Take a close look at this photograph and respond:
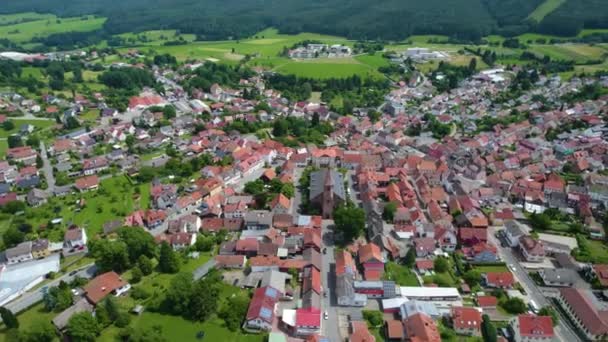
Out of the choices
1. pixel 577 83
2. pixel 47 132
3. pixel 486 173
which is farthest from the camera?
pixel 577 83

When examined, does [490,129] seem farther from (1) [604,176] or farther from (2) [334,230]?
(2) [334,230]

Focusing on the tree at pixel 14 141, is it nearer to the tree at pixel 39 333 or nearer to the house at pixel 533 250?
the tree at pixel 39 333

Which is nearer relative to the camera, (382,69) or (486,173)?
(486,173)

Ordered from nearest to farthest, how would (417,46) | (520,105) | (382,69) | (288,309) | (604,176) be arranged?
(288,309)
(604,176)
(520,105)
(382,69)
(417,46)

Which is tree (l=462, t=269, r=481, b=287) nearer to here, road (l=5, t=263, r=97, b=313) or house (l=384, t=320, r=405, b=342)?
house (l=384, t=320, r=405, b=342)

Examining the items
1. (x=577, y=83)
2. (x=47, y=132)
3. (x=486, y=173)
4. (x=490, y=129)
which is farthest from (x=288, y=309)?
(x=577, y=83)

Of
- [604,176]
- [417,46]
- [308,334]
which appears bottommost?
[308,334]

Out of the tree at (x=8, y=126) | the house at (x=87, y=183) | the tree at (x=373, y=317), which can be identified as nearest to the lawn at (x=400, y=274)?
the tree at (x=373, y=317)
